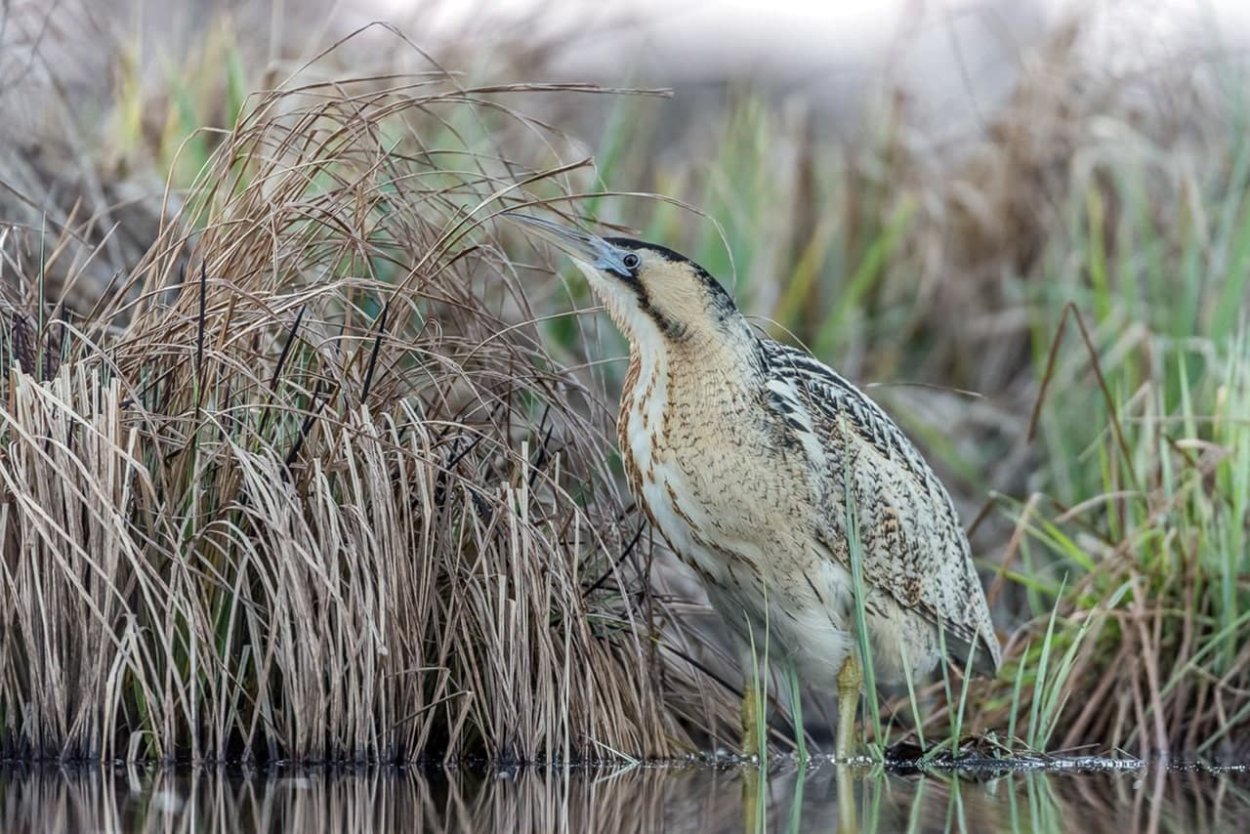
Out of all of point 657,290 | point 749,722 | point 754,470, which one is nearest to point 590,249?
point 657,290

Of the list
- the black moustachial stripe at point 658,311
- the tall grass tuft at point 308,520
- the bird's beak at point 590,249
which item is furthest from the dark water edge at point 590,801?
the bird's beak at point 590,249

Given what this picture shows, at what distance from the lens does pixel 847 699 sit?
494 cm

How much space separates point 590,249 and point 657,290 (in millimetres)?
196

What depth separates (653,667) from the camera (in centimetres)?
491

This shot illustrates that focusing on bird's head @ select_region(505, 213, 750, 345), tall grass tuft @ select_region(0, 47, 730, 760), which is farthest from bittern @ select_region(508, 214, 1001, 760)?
tall grass tuft @ select_region(0, 47, 730, 760)

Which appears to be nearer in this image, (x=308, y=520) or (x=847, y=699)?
(x=308, y=520)

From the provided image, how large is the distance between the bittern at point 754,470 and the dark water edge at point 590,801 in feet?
1.19

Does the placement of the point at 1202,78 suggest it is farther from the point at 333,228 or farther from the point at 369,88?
the point at 333,228

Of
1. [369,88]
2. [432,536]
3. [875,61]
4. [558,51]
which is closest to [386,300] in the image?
[432,536]

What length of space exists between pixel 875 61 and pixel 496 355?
15.3 feet

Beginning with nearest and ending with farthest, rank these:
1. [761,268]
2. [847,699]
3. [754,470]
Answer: [754,470] < [847,699] < [761,268]

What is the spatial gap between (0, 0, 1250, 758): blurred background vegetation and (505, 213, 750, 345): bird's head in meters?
0.16

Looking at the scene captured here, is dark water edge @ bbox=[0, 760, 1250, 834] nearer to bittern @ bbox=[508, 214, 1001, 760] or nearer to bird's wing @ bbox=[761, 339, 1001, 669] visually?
bittern @ bbox=[508, 214, 1001, 760]

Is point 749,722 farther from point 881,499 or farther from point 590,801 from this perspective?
point 590,801
